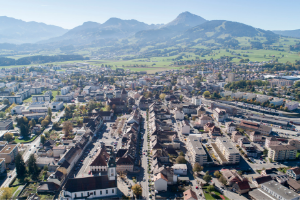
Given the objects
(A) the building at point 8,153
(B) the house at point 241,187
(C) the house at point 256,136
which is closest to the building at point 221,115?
(C) the house at point 256,136

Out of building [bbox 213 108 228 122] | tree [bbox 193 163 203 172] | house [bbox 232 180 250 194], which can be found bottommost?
house [bbox 232 180 250 194]

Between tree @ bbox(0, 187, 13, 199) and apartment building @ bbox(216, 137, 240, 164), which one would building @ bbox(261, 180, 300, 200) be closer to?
apartment building @ bbox(216, 137, 240, 164)

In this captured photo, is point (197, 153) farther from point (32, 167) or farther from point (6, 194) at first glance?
point (6, 194)

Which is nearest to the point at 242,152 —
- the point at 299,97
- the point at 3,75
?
the point at 299,97

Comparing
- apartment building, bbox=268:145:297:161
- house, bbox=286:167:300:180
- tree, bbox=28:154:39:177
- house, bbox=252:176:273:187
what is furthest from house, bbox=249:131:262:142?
tree, bbox=28:154:39:177

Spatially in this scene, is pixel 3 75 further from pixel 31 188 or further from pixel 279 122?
pixel 279 122

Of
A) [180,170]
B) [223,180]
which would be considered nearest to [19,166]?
[180,170]
